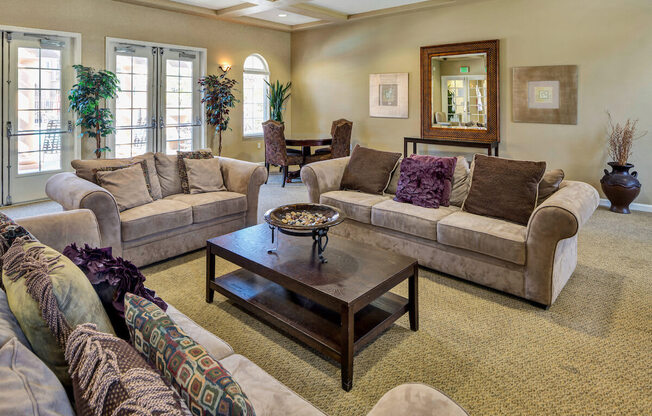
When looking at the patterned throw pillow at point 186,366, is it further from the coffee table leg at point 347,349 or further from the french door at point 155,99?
the french door at point 155,99

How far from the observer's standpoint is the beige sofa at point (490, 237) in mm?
2654

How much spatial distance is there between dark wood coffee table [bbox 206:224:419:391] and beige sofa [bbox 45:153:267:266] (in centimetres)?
89

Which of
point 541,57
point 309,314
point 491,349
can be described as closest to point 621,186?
point 541,57

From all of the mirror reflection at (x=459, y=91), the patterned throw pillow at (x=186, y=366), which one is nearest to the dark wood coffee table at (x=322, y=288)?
the patterned throw pillow at (x=186, y=366)

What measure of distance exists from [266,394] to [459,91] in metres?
6.12

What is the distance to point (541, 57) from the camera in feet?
18.6

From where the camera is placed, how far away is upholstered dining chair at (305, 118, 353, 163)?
23.3ft

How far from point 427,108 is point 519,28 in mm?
1695

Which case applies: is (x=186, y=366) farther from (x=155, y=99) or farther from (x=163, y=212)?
(x=155, y=99)

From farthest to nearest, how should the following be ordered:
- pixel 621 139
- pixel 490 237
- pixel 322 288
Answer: pixel 621 139 < pixel 490 237 < pixel 322 288

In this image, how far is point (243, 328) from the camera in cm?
252

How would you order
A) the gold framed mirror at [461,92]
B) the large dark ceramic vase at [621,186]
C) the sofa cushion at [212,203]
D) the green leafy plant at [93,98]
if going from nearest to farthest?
the sofa cushion at [212,203], the large dark ceramic vase at [621,186], the green leafy plant at [93,98], the gold framed mirror at [461,92]

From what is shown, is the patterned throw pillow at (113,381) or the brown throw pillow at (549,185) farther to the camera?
the brown throw pillow at (549,185)

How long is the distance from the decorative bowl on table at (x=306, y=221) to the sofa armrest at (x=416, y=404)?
1.29 meters
